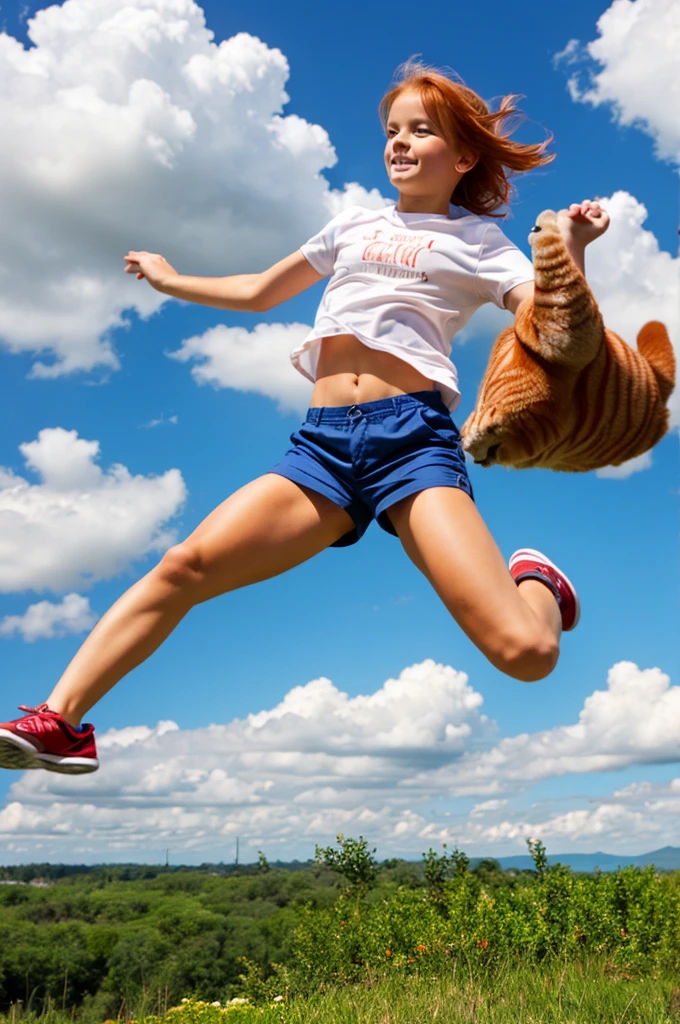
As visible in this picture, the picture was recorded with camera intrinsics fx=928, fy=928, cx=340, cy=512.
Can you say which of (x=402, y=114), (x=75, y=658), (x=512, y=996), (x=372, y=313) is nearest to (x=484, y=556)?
(x=372, y=313)

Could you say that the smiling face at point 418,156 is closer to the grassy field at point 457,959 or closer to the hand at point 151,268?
the hand at point 151,268

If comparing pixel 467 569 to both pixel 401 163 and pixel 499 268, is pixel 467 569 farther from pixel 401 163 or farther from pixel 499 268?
pixel 401 163

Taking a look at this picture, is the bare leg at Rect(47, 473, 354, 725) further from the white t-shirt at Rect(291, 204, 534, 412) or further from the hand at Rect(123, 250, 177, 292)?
the hand at Rect(123, 250, 177, 292)

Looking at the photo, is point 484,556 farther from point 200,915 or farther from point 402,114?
point 200,915

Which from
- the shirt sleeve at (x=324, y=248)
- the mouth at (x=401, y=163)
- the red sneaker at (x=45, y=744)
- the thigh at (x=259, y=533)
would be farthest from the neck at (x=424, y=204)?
the red sneaker at (x=45, y=744)

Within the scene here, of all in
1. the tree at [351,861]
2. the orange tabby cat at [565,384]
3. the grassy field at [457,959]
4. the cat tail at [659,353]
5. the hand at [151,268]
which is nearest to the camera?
the orange tabby cat at [565,384]

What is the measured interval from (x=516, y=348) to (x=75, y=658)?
5.71ft

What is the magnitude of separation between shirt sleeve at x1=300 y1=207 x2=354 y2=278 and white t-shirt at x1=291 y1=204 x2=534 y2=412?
142 millimetres

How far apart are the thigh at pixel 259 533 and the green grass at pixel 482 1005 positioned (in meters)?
1.91

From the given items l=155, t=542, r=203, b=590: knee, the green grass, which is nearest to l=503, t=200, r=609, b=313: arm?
l=155, t=542, r=203, b=590: knee

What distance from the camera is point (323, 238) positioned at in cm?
356

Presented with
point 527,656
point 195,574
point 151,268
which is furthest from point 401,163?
point 527,656

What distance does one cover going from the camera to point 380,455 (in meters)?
3.04

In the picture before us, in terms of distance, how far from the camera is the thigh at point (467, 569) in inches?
111
